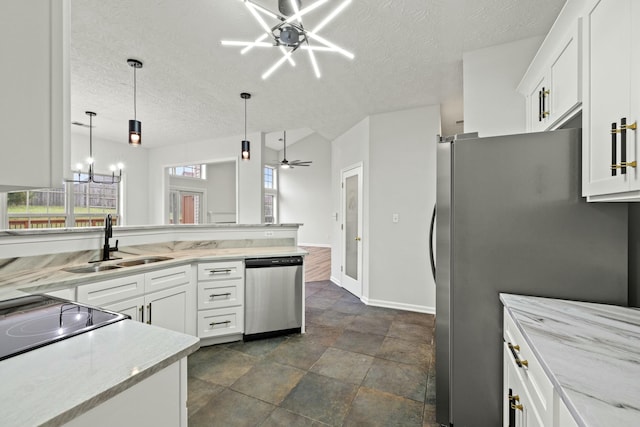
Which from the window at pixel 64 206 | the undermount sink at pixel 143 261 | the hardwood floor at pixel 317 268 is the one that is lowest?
the hardwood floor at pixel 317 268

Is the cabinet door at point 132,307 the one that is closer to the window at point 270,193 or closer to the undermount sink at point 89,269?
the undermount sink at point 89,269

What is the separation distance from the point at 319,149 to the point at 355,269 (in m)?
6.74

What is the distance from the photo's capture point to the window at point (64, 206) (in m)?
4.99

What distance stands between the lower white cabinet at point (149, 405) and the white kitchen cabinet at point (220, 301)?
179cm

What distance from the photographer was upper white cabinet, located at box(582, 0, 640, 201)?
3.34ft

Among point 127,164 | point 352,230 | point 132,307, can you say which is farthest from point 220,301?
point 127,164

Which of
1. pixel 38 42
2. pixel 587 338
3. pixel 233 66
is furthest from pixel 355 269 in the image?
pixel 38 42

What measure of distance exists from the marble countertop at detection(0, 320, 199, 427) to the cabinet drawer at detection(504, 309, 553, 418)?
113cm

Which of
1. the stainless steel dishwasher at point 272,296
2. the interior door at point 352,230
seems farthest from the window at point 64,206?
the interior door at point 352,230

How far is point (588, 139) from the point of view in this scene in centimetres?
129

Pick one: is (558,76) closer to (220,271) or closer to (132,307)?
(220,271)

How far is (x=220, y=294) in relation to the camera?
8.76 ft

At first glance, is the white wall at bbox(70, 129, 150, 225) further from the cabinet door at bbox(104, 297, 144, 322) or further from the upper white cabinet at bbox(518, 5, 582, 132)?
the upper white cabinet at bbox(518, 5, 582, 132)

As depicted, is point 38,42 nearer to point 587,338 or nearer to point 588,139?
point 587,338
